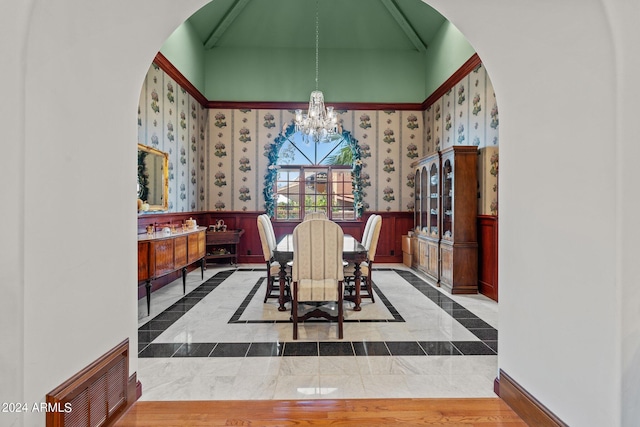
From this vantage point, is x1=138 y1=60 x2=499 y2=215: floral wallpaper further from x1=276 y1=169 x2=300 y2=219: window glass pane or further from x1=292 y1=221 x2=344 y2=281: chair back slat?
x1=292 y1=221 x2=344 y2=281: chair back slat

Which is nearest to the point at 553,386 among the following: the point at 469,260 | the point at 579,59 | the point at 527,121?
the point at 527,121

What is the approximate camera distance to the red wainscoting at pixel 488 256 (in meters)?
4.18

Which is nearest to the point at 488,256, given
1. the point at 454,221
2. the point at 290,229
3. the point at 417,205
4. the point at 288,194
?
the point at 454,221

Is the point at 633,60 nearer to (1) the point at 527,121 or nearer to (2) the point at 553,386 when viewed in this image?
(1) the point at 527,121

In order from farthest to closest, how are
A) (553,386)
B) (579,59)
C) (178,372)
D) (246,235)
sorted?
(246,235)
(178,372)
(553,386)
(579,59)

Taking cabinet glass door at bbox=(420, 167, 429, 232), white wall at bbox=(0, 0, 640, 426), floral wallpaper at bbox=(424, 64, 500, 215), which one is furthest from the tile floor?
cabinet glass door at bbox=(420, 167, 429, 232)

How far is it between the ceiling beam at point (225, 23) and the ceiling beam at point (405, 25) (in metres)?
2.65

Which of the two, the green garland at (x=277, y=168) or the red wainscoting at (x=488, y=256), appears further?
the green garland at (x=277, y=168)

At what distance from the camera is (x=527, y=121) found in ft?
5.62

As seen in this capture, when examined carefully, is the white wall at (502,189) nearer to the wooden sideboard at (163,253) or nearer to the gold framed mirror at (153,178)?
the wooden sideboard at (163,253)

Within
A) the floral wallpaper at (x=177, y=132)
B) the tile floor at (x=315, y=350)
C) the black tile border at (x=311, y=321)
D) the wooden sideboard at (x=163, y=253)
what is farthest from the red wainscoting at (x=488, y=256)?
the floral wallpaper at (x=177, y=132)

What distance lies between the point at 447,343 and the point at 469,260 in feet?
6.69

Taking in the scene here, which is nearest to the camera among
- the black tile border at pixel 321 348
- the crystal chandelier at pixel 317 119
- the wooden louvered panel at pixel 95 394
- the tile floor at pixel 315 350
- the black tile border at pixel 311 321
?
the wooden louvered panel at pixel 95 394

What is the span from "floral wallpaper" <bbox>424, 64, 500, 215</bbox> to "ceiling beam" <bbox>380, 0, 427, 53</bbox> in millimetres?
1434
